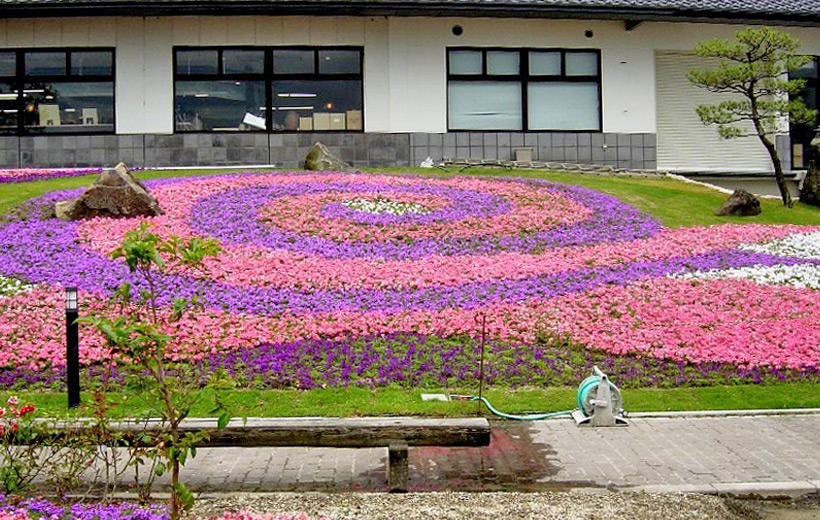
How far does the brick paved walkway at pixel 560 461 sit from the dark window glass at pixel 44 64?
23.4 meters

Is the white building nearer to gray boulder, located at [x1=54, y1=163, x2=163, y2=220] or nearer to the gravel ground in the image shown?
gray boulder, located at [x1=54, y1=163, x2=163, y2=220]

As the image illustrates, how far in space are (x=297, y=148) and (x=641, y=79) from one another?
12361 mm

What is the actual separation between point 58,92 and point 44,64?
105cm

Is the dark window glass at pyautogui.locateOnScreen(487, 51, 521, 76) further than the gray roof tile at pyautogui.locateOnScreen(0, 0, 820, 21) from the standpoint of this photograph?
Yes

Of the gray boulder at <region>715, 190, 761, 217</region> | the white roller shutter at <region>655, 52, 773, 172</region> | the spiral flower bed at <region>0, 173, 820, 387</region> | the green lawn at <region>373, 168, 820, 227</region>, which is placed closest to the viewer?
the spiral flower bed at <region>0, 173, 820, 387</region>

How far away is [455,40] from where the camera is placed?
29156 millimetres

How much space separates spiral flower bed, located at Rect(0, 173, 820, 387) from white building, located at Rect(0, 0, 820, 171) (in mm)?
7103

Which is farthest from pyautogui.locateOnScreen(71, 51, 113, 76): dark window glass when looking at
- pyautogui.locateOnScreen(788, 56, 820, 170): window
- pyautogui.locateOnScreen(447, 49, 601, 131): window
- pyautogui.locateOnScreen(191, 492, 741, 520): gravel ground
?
pyautogui.locateOnScreen(788, 56, 820, 170): window

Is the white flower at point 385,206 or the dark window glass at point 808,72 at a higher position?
the dark window glass at point 808,72

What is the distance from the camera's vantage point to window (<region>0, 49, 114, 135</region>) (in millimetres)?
28266

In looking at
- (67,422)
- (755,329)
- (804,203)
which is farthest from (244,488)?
(804,203)

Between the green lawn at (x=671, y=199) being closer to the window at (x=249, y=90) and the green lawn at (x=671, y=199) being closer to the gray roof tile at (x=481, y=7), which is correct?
the window at (x=249, y=90)

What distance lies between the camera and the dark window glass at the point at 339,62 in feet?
94.3

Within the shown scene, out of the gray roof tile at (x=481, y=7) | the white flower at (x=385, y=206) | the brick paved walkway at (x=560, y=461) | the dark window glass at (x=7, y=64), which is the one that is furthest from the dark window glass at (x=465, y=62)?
the brick paved walkway at (x=560, y=461)
